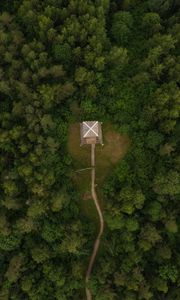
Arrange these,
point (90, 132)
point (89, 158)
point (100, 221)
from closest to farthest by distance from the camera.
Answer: point (90, 132), point (100, 221), point (89, 158)

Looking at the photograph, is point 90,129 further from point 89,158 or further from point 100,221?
point 100,221

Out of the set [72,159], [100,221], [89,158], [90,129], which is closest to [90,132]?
[90,129]

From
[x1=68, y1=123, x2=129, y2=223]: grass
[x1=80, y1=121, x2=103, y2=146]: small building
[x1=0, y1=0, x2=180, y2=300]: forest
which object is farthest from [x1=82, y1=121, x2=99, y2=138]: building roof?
[x1=68, y1=123, x2=129, y2=223]: grass

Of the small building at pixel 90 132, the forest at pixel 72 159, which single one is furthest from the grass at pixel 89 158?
the small building at pixel 90 132

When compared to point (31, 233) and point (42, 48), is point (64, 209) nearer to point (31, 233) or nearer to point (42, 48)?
point (31, 233)

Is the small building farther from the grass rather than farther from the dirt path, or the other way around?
the grass

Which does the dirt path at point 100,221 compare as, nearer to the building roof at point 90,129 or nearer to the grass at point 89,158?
the grass at point 89,158

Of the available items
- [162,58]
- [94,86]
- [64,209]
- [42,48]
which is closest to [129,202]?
[64,209]

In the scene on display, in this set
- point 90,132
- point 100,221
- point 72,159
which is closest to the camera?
point 90,132
